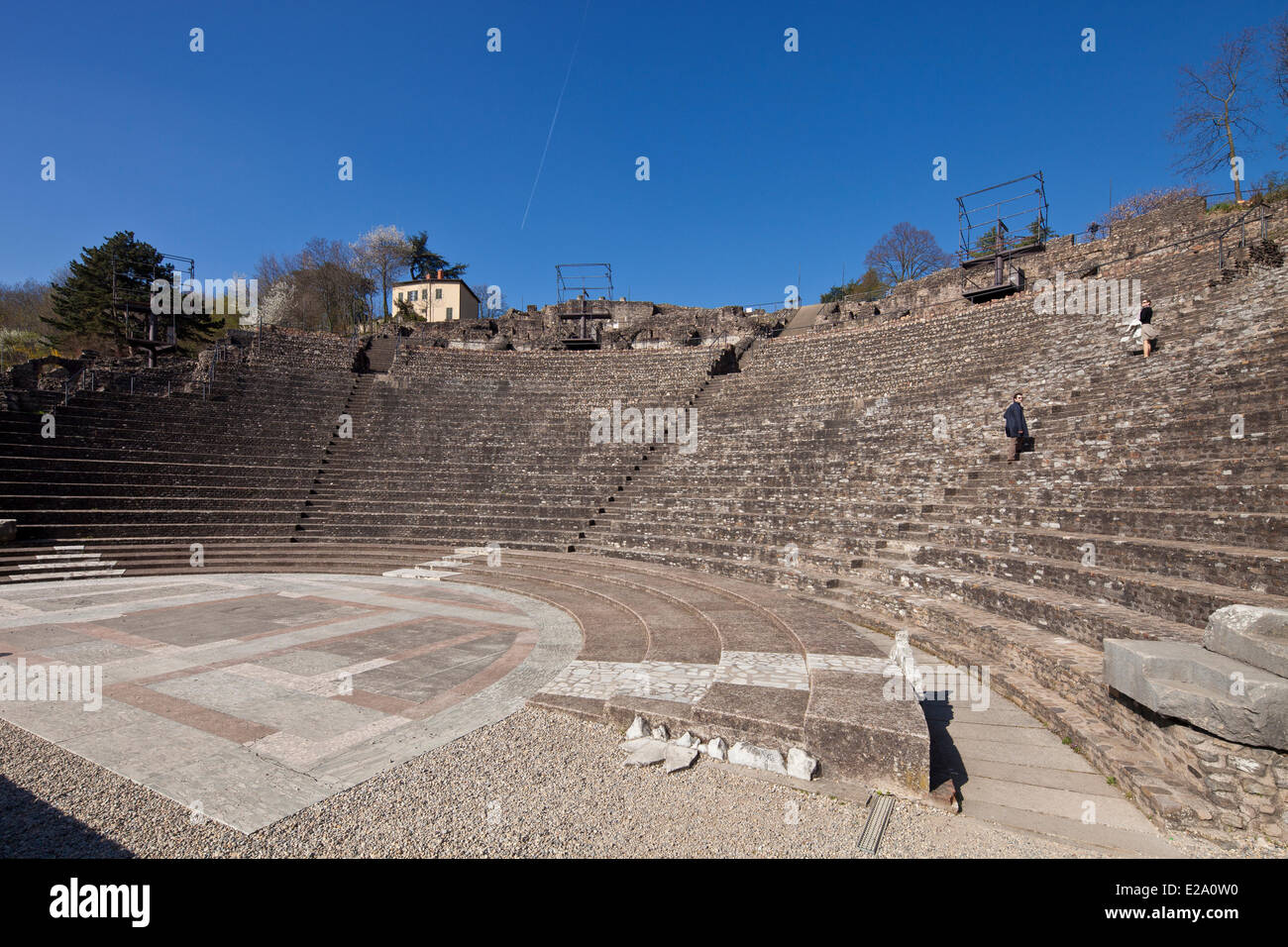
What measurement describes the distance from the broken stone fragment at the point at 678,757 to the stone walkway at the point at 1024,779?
1.64 meters

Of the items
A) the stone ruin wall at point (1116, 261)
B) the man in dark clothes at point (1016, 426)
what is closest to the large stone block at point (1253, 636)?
the man in dark clothes at point (1016, 426)

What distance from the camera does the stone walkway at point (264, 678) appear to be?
3.92 metres

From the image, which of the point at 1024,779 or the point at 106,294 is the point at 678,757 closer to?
the point at 1024,779

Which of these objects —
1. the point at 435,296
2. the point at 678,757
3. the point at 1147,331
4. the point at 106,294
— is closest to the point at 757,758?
the point at 678,757

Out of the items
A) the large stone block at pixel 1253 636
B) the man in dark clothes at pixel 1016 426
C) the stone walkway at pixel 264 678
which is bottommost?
the stone walkway at pixel 264 678

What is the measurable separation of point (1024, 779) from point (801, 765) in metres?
1.49

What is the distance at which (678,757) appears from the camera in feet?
13.2

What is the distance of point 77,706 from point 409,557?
294 inches

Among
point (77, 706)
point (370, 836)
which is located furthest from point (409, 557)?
point (370, 836)

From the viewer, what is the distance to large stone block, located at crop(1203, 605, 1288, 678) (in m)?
3.18

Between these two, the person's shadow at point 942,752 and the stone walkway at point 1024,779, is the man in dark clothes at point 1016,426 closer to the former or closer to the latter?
the stone walkway at point 1024,779

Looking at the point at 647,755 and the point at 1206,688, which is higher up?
the point at 1206,688

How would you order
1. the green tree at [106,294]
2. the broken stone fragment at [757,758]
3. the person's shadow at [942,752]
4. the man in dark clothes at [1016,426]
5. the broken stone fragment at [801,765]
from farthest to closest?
1. the green tree at [106,294]
2. the man in dark clothes at [1016,426]
3. the broken stone fragment at [757,758]
4. the broken stone fragment at [801,765]
5. the person's shadow at [942,752]
